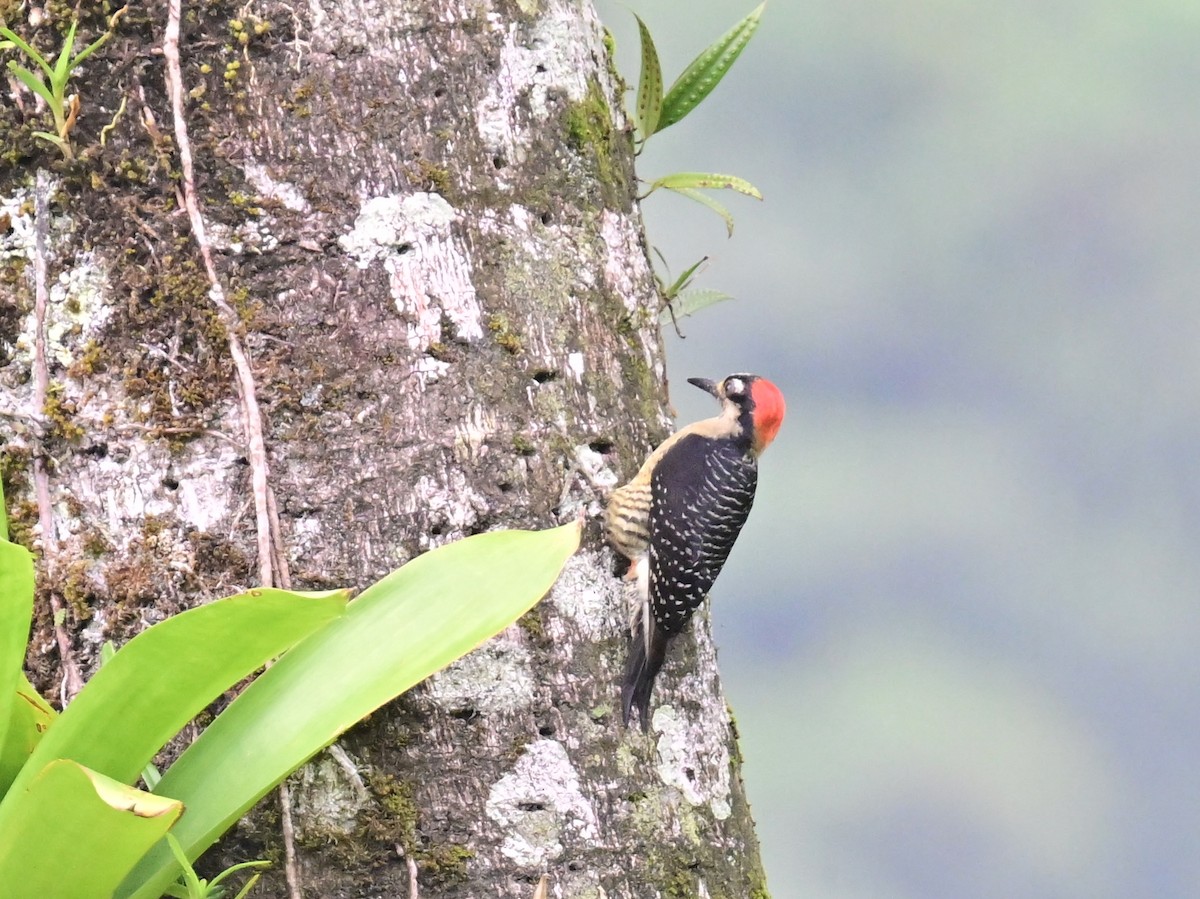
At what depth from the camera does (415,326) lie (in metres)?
1.51

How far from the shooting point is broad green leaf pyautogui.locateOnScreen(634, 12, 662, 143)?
1996mm

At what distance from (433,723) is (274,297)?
0.60 m

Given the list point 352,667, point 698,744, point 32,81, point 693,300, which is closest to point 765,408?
point 693,300

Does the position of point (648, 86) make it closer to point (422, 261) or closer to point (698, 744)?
point (422, 261)

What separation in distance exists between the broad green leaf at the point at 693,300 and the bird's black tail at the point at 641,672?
0.78m

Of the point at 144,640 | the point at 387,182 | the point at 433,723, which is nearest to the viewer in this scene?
the point at 144,640

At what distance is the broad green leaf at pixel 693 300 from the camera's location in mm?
2164

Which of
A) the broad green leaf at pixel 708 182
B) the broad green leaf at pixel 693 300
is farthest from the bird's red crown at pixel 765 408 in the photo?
the broad green leaf at pixel 708 182

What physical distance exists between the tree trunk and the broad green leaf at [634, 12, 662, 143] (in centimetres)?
49

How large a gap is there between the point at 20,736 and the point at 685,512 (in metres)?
1.09

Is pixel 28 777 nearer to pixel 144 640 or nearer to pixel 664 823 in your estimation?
pixel 144 640

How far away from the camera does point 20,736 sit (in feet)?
4.05

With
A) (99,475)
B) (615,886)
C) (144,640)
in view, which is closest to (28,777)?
(144,640)

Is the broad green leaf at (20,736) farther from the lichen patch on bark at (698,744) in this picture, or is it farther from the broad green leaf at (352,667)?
the lichen patch on bark at (698,744)
